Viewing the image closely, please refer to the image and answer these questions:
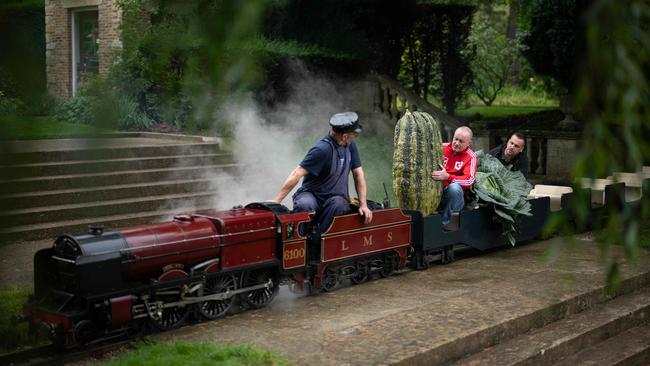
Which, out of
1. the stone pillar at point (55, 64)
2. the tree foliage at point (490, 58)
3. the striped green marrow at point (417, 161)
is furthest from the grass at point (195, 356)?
the tree foliage at point (490, 58)

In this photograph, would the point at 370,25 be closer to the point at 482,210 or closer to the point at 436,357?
the point at 482,210

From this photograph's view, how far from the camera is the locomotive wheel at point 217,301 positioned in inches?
236

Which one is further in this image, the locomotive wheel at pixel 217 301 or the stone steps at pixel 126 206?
the stone steps at pixel 126 206

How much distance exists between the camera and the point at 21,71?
1475 mm

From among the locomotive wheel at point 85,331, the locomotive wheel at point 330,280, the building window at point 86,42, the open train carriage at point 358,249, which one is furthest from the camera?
the locomotive wheel at point 330,280

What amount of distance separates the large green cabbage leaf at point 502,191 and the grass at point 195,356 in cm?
398

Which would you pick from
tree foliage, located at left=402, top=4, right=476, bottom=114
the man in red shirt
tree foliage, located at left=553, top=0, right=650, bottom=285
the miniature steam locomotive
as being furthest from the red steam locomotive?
tree foliage, located at left=402, top=4, right=476, bottom=114

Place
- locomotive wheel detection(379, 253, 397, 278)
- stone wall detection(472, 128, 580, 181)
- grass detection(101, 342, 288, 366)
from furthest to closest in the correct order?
stone wall detection(472, 128, 580, 181)
locomotive wheel detection(379, 253, 397, 278)
grass detection(101, 342, 288, 366)

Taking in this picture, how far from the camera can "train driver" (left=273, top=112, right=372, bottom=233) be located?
686 cm

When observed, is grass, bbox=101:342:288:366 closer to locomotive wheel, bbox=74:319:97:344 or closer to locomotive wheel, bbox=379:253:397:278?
locomotive wheel, bbox=74:319:97:344

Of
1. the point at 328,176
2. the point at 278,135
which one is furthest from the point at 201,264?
the point at 278,135

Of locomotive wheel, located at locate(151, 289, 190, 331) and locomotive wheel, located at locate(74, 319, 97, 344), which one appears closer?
locomotive wheel, located at locate(74, 319, 97, 344)

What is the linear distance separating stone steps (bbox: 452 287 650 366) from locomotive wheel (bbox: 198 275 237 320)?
1747 millimetres

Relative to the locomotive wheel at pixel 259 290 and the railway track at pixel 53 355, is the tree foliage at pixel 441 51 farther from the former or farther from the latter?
the railway track at pixel 53 355
